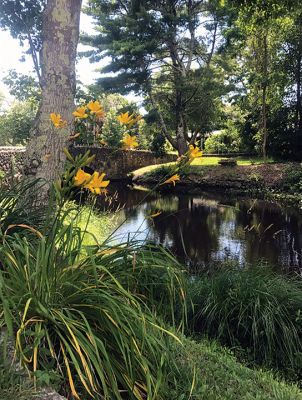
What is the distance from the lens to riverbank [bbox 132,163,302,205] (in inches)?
634

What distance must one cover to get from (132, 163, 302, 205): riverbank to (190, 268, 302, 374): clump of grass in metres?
11.5

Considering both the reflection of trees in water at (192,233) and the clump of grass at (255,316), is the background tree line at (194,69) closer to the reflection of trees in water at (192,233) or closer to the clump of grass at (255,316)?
the reflection of trees in water at (192,233)

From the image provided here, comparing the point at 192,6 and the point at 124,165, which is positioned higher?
the point at 192,6

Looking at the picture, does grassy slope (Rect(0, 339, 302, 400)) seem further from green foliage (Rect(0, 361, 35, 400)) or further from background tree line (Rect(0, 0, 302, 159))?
background tree line (Rect(0, 0, 302, 159))

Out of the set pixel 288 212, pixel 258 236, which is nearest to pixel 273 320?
pixel 258 236

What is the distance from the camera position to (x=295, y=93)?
68.2 ft

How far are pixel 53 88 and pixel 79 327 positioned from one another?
2146 mm

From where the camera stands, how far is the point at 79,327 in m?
1.66

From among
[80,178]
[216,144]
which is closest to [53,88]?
[80,178]

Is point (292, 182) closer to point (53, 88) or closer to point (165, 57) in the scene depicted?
point (165, 57)

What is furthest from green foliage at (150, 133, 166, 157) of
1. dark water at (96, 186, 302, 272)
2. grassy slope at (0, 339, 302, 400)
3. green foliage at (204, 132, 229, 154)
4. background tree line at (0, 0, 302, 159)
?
grassy slope at (0, 339, 302, 400)

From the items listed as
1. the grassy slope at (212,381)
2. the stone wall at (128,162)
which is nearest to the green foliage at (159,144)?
the stone wall at (128,162)

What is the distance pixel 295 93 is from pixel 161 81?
7131mm

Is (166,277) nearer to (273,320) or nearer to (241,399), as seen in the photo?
(241,399)
